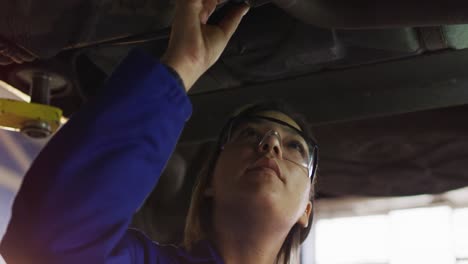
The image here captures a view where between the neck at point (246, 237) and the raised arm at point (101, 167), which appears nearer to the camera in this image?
the raised arm at point (101, 167)

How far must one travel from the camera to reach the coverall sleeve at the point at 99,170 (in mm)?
706

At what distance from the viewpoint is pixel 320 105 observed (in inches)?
54.4

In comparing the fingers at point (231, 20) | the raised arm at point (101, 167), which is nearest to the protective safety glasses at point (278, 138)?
the fingers at point (231, 20)

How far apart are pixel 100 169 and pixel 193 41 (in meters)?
0.22

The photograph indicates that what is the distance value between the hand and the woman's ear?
0.49m

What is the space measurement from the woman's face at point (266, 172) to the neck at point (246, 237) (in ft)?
0.06

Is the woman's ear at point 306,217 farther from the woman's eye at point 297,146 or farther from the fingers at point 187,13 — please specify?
the fingers at point 187,13

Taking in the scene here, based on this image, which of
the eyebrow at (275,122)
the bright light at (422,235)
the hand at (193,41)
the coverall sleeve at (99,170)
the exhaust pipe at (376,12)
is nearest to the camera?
the coverall sleeve at (99,170)

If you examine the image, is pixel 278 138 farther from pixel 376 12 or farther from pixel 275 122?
pixel 376 12

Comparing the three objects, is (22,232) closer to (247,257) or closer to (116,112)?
(116,112)

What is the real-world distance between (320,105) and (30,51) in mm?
612

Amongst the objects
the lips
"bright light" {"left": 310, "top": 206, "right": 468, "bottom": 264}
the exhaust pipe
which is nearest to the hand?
the exhaust pipe

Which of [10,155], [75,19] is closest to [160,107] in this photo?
[75,19]

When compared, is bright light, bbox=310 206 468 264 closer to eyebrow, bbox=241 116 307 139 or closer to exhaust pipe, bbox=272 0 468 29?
eyebrow, bbox=241 116 307 139
